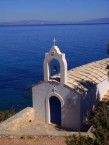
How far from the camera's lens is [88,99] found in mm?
18672

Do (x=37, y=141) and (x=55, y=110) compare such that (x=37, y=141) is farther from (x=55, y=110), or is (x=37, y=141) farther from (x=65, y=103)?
(x=55, y=110)

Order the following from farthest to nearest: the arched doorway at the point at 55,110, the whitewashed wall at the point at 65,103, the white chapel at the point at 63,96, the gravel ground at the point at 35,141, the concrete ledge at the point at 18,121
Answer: the arched doorway at the point at 55,110 < the whitewashed wall at the point at 65,103 < the white chapel at the point at 63,96 < the concrete ledge at the point at 18,121 < the gravel ground at the point at 35,141

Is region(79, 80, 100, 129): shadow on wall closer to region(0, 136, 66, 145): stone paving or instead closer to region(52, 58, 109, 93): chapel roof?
region(52, 58, 109, 93): chapel roof

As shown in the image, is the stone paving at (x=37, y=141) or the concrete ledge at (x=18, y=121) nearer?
the stone paving at (x=37, y=141)

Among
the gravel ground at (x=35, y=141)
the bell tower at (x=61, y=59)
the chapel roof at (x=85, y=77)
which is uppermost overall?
the bell tower at (x=61, y=59)

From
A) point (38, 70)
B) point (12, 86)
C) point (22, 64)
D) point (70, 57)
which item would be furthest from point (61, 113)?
point (70, 57)

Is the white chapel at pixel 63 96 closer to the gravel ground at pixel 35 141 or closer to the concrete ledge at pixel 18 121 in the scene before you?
the concrete ledge at pixel 18 121

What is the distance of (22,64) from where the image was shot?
59000 mm

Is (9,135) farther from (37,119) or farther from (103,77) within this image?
(103,77)

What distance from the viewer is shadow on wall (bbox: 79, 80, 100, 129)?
1798 cm

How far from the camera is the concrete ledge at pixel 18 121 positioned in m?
16.2

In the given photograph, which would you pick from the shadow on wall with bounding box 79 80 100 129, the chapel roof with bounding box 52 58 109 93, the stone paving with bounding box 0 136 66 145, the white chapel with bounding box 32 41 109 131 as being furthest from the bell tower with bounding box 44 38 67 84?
the stone paving with bounding box 0 136 66 145

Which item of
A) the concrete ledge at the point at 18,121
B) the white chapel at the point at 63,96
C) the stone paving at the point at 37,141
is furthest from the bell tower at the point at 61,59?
the stone paving at the point at 37,141

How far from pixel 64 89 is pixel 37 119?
3.10m
